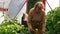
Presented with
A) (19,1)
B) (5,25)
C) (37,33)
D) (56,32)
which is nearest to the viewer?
(37,33)

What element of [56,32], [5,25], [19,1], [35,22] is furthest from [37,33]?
[19,1]

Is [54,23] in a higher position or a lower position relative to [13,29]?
higher

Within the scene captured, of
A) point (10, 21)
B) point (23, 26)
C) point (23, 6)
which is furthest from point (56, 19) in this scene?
point (23, 6)

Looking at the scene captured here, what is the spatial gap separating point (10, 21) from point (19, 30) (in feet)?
2.33

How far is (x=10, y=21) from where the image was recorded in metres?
7.55

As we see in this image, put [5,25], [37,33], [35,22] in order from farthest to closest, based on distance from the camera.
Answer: [5,25] < [35,22] < [37,33]

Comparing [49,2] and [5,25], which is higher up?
[49,2]

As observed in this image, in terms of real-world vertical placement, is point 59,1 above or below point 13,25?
above

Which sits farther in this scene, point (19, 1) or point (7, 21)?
point (19, 1)

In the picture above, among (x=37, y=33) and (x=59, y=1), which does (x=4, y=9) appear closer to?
(x=59, y=1)

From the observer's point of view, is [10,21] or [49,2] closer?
[10,21]

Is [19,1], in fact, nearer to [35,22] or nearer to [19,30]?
[19,30]

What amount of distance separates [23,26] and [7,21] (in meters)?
0.66

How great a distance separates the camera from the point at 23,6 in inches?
366
